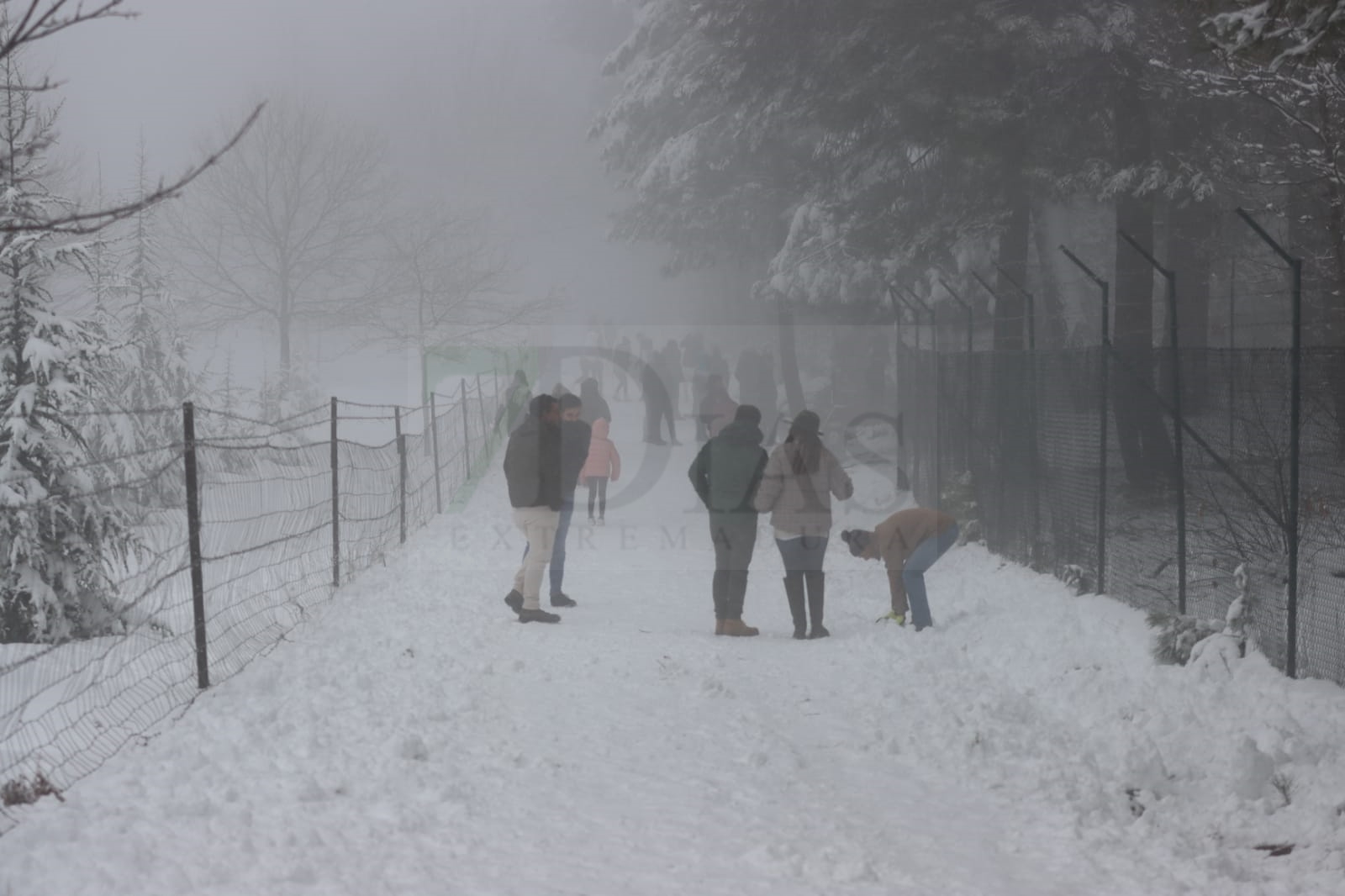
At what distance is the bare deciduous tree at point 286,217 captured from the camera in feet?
125

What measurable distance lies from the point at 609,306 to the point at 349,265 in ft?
116

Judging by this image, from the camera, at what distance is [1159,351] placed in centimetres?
983

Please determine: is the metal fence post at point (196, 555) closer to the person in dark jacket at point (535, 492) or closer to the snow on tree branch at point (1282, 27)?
the person in dark jacket at point (535, 492)

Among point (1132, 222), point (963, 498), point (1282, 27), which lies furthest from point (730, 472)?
point (1132, 222)

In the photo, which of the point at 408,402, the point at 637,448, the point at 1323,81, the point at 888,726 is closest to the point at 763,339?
the point at 408,402

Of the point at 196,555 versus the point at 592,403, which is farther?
the point at 592,403

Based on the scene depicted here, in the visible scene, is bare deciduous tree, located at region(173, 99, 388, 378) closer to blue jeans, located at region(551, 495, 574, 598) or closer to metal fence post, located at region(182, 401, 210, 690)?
blue jeans, located at region(551, 495, 574, 598)

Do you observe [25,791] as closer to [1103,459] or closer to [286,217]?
[1103,459]

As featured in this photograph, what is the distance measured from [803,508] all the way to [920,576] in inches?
43.1

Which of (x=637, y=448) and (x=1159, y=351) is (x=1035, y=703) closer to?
(x=1159, y=351)

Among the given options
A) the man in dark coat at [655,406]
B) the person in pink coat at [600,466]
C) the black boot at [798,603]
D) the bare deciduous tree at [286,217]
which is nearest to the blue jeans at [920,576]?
the black boot at [798,603]

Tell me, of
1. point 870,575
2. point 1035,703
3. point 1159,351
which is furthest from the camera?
point 870,575

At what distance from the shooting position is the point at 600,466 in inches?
672

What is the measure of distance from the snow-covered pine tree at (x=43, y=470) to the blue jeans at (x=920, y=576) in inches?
237
